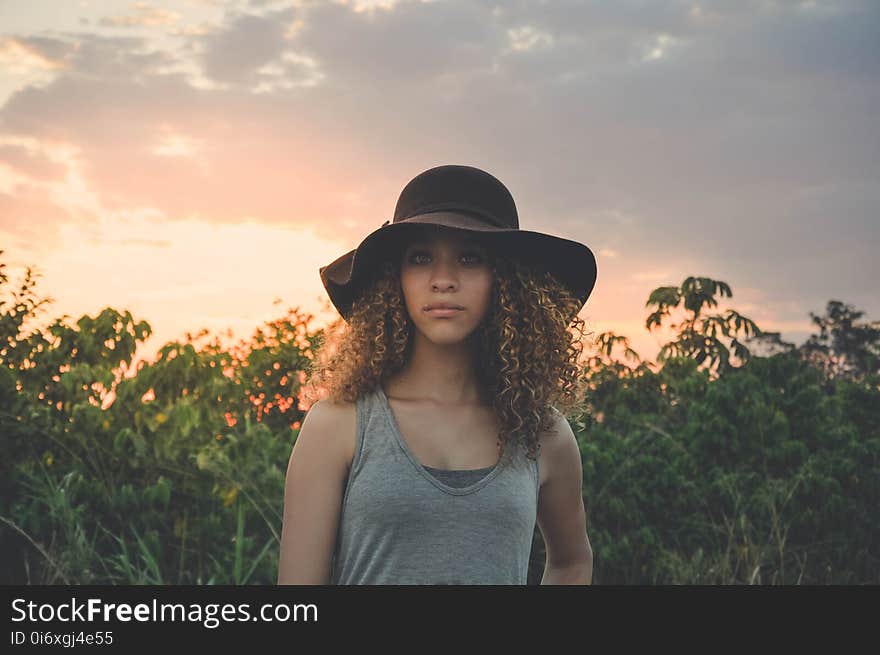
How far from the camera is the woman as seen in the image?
83.4 inches

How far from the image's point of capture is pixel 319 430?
7.20ft

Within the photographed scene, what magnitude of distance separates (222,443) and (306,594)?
14.1ft

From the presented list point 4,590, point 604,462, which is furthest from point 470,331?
point 604,462

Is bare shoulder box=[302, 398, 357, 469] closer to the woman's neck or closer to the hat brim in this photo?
the woman's neck

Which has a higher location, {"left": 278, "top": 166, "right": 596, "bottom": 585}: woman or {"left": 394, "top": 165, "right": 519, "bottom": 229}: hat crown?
{"left": 394, "top": 165, "right": 519, "bottom": 229}: hat crown

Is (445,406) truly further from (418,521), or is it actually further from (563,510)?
(563,510)

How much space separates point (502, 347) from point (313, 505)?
64 cm

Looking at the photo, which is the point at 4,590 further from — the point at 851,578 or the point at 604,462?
the point at 851,578

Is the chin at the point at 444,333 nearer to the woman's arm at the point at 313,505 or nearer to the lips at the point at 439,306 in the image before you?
the lips at the point at 439,306

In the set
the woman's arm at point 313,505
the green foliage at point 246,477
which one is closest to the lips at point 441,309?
the woman's arm at point 313,505

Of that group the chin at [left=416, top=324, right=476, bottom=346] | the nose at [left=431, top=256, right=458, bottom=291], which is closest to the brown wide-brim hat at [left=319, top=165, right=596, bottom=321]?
the nose at [left=431, top=256, right=458, bottom=291]

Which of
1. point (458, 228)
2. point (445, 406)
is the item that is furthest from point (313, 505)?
point (458, 228)

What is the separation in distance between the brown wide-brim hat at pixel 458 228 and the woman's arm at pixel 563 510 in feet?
1.45

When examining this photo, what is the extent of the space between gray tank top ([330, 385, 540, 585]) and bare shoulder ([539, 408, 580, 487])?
0.21m
